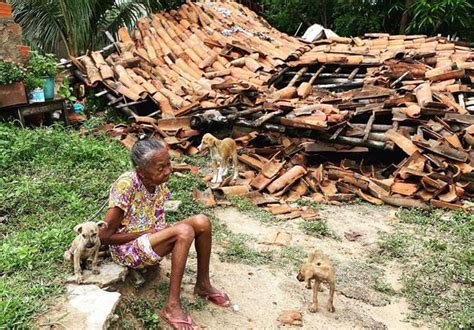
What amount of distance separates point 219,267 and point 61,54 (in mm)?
9493

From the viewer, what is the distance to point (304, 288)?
157 inches

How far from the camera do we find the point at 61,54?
1170cm

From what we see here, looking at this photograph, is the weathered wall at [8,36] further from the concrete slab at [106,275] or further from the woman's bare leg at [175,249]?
the woman's bare leg at [175,249]

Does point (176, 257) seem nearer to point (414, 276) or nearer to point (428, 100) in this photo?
point (414, 276)

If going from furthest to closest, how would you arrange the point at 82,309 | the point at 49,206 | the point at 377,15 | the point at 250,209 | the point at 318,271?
1. the point at 377,15
2. the point at 250,209
3. the point at 49,206
4. the point at 318,271
5. the point at 82,309

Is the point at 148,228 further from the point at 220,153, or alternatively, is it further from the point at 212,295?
the point at 220,153

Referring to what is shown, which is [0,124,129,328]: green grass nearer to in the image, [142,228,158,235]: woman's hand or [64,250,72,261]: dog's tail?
Answer: [64,250,72,261]: dog's tail

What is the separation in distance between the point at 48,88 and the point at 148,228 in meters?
4.90

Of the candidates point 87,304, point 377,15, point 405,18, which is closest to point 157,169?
point 87,304

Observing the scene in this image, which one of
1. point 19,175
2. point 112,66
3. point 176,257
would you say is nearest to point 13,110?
point 19,175

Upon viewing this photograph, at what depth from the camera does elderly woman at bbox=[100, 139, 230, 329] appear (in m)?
3.12

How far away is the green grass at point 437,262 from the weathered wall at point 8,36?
5.93 m

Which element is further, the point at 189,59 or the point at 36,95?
the point at 189,59

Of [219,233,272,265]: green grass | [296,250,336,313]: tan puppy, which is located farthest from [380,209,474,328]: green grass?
[219,233,272,265]: green grass
